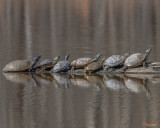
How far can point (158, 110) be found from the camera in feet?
39.9

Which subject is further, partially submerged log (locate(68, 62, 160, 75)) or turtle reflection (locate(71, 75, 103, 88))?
partially submerged log (locate(68, 62, 160, 75))

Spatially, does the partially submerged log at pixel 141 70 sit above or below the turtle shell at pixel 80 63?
below

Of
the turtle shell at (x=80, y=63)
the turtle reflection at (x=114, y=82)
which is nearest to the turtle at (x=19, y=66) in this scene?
the turtle shell at (x=80, y=63)

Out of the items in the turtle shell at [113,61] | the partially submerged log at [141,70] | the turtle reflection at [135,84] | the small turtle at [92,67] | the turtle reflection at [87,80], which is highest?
the turtle shell at [113,61]

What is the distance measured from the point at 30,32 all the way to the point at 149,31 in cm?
588

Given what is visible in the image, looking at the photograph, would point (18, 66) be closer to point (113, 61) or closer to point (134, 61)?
point (113, 61)

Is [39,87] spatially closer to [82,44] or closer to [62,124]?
[62,124]

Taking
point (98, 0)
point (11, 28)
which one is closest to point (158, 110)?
point (11, 28)

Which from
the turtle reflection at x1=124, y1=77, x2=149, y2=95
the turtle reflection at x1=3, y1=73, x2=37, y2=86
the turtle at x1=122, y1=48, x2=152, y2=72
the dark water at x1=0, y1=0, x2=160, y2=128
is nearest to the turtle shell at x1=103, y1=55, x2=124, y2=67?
the turtle at x1=122, y1=48, x2=152, y2=72

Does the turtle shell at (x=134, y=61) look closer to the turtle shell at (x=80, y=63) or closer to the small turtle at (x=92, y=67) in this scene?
the small turtle at (x=92, y=67)

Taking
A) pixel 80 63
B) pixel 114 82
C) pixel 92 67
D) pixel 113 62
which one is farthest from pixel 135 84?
pixel 80 63

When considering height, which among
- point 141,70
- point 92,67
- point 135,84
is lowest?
point 135,84

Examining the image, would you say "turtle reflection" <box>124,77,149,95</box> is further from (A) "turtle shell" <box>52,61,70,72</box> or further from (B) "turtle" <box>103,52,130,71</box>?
(A) "turtle shell" <box>52,61,70,72</box>

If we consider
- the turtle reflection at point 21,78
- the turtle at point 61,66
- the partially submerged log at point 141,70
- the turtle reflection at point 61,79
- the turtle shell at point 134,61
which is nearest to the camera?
the turtle reflection at point 61,79
